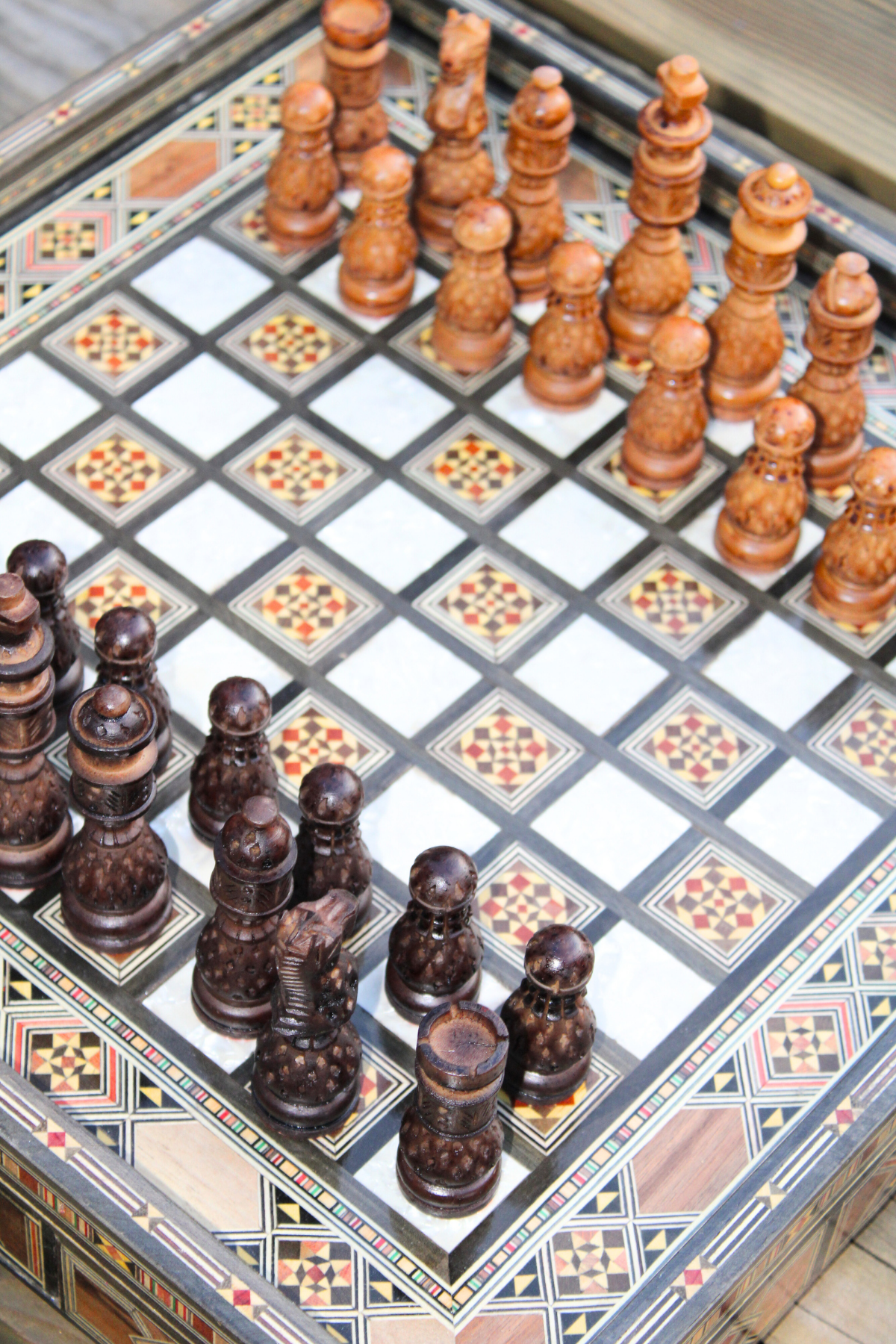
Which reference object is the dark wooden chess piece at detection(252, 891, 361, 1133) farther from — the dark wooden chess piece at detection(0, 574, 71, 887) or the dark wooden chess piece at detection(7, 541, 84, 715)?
the dark wooden chess piece at detection(7, 541, 84, 715)

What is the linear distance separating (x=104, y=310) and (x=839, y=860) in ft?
6.22

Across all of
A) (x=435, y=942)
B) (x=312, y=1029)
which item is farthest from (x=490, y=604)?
(x=312, y=1029)

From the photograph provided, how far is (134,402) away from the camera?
418cm

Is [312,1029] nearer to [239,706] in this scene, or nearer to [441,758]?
[239,706]

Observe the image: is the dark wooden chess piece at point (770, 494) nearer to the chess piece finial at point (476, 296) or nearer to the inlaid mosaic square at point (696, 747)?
the inlaid mosaic square at point (696, 747)

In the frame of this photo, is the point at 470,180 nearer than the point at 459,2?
Yes

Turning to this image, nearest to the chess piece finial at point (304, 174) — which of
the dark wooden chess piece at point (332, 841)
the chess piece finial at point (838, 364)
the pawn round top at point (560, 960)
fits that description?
the chess piece finial at point (838, 364)

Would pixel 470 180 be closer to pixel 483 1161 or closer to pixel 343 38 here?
pixel 343 38

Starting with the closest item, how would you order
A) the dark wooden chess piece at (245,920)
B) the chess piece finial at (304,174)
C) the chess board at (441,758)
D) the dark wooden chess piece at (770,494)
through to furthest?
the dark wooden chess piece at (245,920) → the chess board at (441,758) → the dark wooden chess piece at (770,494) → the chess piece finial at (304,174)

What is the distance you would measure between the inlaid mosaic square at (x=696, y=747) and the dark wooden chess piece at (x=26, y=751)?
103cm

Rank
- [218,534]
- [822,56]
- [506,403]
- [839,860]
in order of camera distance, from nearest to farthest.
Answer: [839,860], [218,534], [506,403], [822,56]

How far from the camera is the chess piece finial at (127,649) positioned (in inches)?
134

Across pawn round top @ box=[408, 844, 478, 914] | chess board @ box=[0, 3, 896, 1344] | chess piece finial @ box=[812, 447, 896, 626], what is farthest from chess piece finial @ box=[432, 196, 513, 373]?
pawn round top @ box=[408, 844, 478, 914]

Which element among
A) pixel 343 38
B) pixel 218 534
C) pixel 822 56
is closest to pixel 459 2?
pixel 343 38
